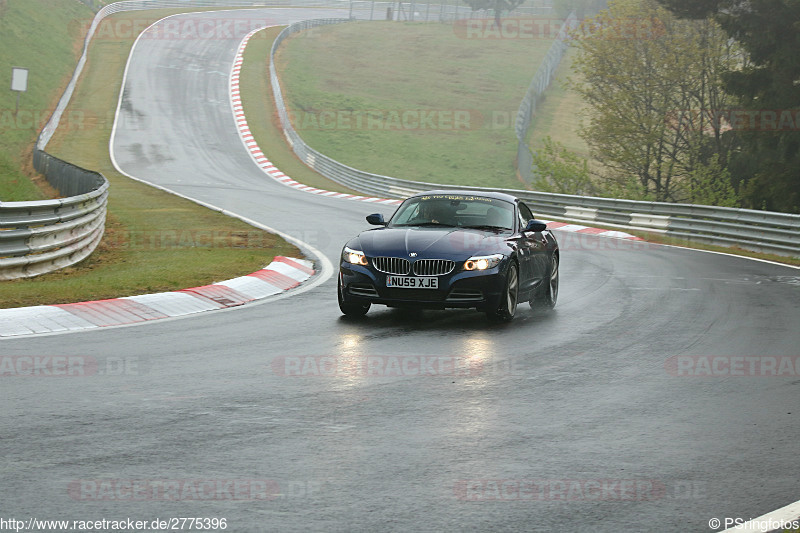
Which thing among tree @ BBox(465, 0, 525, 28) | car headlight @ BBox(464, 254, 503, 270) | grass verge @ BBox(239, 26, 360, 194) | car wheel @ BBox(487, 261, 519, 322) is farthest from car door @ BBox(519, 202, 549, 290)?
tree @ BBox(465, 0, 525, 28)

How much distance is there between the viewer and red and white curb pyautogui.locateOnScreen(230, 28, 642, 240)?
28.4m

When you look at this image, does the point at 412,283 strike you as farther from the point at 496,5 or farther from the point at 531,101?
the point at 496,5

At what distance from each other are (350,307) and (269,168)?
35101mm

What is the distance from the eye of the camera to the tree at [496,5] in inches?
4301

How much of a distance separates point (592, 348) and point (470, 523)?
18.1 ft

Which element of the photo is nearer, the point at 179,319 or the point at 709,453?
the point at 709,453

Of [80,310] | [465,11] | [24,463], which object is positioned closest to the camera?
[24,463]

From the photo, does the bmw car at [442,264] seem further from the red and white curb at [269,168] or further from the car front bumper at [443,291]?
the red and white curb at [269,168]

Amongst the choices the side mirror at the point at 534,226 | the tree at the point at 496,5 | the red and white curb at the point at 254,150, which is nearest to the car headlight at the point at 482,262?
the side mirror at the point at 534,226

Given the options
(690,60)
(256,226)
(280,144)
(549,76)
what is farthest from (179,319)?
(549,76)

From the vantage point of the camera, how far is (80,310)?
11.0 m

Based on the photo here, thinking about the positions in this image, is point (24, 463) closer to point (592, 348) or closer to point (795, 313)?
point (592, 348)

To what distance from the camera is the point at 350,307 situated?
11.7 metres

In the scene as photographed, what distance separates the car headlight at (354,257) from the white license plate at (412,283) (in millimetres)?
430
